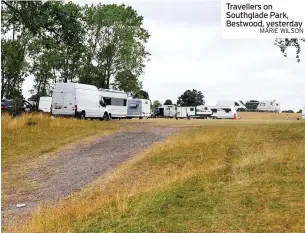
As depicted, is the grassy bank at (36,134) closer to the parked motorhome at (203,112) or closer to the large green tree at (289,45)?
the large green tree at (289,45)

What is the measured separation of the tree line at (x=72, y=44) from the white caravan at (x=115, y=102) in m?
0.70

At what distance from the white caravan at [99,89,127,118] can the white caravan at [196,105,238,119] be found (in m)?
8.49

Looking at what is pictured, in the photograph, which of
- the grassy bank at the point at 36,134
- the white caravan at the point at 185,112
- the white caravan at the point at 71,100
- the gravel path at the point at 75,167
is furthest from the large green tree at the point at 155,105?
the gravel path at the point at 75,167

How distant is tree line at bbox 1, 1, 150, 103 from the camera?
1853 cm

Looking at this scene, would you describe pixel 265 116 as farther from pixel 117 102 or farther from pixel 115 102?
pixel 115 102

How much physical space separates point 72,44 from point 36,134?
376 centimetres

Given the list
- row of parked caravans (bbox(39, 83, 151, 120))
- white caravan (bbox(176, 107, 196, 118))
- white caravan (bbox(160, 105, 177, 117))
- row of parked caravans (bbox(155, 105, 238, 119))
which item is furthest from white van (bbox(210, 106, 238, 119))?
row of parked caravans (bbox(39, 83, 151, 120))

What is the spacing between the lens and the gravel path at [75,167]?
33.8 feet

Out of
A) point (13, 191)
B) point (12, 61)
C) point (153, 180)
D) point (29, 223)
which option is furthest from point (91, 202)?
point (12, 61)

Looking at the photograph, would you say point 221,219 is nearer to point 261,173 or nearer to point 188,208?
point 188,208

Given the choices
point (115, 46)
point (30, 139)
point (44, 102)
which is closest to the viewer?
point (30, 139)

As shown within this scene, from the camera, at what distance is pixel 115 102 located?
131ft

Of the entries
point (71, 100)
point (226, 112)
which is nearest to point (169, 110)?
point (226, 112)

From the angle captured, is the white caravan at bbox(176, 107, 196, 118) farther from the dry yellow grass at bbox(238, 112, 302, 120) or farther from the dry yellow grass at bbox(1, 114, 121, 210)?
the dry yellow grass at bbox(1, 114, 121, 210)
